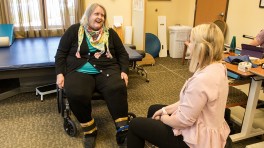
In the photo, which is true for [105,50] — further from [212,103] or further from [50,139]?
[212,103]

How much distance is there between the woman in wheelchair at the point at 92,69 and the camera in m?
1.97

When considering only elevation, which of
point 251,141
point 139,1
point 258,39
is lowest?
point 251,141

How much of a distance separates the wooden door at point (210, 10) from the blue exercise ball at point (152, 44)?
0.86 m

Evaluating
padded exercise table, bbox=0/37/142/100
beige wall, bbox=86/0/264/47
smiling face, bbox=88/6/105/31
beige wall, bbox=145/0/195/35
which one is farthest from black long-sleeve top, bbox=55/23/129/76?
beige wall, bbox=145/0/195/35

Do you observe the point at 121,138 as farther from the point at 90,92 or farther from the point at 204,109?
the point at 204,109

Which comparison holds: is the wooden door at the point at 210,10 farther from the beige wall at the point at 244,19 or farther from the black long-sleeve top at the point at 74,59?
the black long-sleeve top at the point at 74,59

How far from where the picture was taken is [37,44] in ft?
11.4

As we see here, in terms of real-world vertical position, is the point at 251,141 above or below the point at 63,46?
below

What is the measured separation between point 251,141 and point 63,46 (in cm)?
186

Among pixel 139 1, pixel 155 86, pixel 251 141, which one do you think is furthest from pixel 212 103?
pixel 139 1

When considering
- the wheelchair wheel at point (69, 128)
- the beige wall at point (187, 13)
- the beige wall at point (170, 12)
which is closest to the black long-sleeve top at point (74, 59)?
the wheelchair wheel at point (69, 128)

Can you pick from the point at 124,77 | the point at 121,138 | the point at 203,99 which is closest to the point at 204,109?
the point at 203,99

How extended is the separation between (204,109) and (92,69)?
1229mm

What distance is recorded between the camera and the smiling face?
2.17 meters
